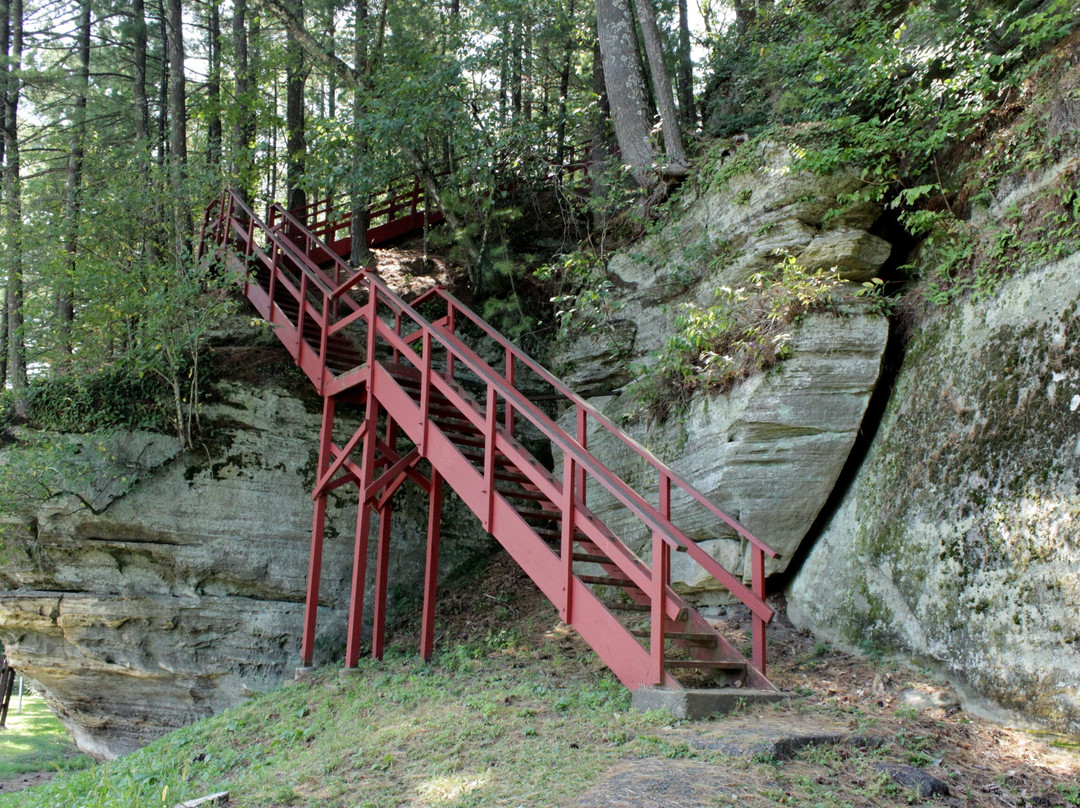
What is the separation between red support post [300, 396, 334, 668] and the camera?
969 centimetres

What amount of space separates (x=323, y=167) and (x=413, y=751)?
11786mm

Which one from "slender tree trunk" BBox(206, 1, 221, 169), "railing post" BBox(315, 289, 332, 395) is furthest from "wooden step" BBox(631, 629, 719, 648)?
"slender tree trunk" BBox(206, 1, 221, 169)

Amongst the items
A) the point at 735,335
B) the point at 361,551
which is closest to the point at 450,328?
the point at 361,551

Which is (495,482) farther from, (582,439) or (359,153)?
(359,153)

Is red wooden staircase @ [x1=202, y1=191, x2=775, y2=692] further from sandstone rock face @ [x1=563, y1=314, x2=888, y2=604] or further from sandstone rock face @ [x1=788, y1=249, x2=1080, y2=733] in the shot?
sandstone rock face @ [x1=788, y1=249, x2=1080, y2=733]

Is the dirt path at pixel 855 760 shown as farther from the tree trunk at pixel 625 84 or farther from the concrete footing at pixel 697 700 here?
the tree trunk at pixel 625 84

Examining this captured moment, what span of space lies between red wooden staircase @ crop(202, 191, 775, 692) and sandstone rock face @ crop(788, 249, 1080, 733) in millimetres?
1167

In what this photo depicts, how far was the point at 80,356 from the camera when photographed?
1165cm

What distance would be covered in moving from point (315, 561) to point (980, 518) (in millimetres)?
7483

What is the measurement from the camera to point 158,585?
10.4 meters

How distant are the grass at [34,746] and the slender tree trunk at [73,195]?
7.68 meters

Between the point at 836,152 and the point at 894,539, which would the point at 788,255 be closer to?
the point at 836,152

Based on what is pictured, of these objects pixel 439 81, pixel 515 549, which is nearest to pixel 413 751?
pixel 515 549

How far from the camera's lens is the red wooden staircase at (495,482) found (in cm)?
636
